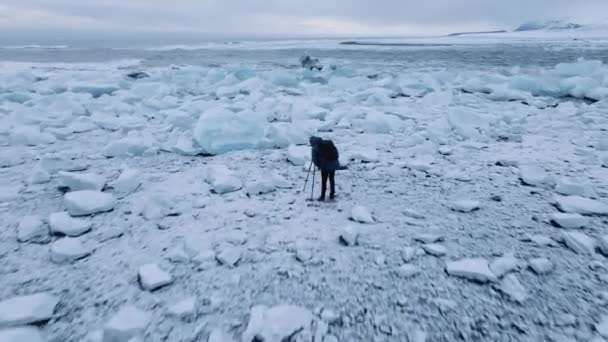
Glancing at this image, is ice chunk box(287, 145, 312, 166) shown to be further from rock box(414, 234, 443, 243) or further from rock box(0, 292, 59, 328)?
rock box(0, 292, 59, 328)

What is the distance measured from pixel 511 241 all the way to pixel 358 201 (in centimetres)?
90

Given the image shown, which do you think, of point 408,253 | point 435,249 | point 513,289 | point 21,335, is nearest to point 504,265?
point 513,289

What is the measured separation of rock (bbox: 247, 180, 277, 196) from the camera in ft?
8.05

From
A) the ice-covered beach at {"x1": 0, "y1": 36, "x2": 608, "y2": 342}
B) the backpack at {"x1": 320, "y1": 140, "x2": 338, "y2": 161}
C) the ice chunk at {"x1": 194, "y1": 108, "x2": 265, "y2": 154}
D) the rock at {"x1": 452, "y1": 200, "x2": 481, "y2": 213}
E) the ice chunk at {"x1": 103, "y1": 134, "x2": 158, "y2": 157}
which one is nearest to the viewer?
the ice-covered beach at {"x1": 0, "y1": 36, "x2": 608, "y2": 342}

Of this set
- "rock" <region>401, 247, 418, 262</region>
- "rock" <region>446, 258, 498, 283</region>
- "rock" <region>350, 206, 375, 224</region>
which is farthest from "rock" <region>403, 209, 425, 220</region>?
"rock" <region>446, 258, 498, 283</region>

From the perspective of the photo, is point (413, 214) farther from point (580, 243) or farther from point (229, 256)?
point (229, 256)

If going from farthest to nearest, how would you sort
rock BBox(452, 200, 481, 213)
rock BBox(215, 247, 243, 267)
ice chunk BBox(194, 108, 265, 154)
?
1. ice chunk BBox(194, 108, 265, 154)
2. rock BBox(452, 200, 481, 213)
3. rock BBox(215, 247, 243, 267)

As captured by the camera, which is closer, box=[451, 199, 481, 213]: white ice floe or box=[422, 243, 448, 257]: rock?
box=[422, 243, 448, 257]: rock

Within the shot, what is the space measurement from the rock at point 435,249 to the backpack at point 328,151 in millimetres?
717

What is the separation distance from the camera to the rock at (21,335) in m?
1.23

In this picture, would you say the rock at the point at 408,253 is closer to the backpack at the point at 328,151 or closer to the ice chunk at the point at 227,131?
the backpack at the point at 328,151

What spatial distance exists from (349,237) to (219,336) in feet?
2.76

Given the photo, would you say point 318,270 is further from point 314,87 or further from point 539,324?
point 314,87

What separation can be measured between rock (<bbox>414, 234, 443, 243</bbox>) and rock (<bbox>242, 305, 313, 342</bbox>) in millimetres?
798
